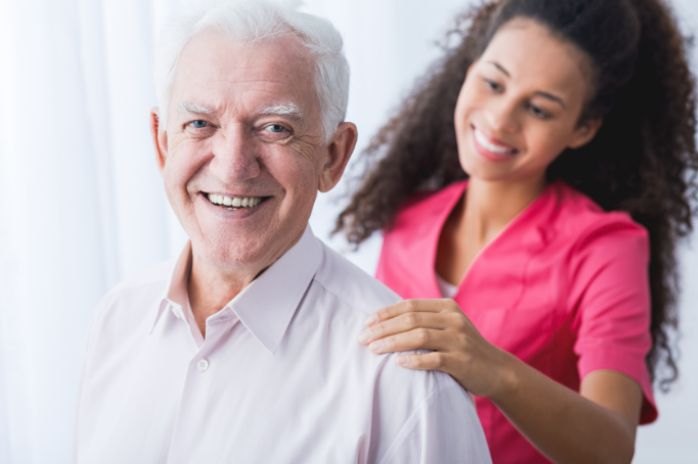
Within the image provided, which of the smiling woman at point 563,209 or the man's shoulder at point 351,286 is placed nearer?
the man's shoulder at point 351,286

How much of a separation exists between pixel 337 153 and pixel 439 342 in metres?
0.33

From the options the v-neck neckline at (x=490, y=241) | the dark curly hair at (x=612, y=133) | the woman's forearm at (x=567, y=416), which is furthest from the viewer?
the v-neck neckline at (x=490, y=241)

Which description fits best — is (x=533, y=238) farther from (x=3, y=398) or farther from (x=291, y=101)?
(x=3, y=398)

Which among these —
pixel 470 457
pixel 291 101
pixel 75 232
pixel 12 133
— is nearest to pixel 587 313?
pixel 470 457

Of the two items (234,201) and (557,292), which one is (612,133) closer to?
(557,292)

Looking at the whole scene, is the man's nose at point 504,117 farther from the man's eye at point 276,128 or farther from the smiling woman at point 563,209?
the man's eye at point 276,128

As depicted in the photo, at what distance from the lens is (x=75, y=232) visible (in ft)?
7.14

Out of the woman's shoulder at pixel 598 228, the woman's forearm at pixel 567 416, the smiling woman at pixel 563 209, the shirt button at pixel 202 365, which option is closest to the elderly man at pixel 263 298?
the shirt button at pixel 202 365

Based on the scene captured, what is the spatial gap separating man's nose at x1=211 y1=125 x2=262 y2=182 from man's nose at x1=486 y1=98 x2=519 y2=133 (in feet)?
2.43

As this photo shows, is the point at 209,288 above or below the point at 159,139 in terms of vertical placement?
below

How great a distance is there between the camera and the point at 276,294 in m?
1.31

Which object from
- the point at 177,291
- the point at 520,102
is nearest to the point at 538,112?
the point at 520,102

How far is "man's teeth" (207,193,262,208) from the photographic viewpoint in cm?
122

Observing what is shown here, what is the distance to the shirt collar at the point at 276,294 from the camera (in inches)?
50.7
